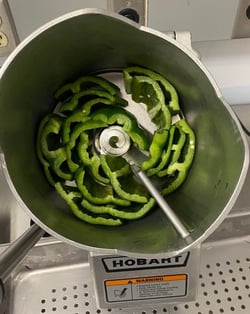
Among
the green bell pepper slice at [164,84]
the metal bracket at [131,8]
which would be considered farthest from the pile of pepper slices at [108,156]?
the metal bracket at [131,8]

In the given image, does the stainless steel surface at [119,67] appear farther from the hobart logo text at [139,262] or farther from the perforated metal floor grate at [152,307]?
the perforated metal floor grate at [152,307]

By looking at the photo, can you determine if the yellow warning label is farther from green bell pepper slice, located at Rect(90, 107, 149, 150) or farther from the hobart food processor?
green bell pepper slice, located at Rect(90, 107, 149, 150)

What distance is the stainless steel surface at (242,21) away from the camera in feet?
1.96

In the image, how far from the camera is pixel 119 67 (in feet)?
1.64

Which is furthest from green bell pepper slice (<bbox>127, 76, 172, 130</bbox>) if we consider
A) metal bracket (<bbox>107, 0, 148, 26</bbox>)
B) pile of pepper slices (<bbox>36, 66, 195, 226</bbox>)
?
metal bracket (<bbox>107, 0, 148, 26</bbox>)

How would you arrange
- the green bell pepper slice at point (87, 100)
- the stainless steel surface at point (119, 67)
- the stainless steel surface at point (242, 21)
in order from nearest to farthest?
the stainless steel surface at point (119, 67) → the green bell pepper slice at point (87, 100) → the stainless steel surface at point (242, 21)

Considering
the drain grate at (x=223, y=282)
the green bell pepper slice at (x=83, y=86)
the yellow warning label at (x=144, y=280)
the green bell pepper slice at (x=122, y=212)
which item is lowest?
the drain grate at (x=223, y=282)

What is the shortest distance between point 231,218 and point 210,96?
237 mm

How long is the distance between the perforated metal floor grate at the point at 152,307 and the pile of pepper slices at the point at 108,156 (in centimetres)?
17

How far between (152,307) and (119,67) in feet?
0.84

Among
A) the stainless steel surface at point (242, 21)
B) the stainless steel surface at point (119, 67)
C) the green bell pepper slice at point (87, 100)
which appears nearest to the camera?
the stainless steel surface at point (119, 67)

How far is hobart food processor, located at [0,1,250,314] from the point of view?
38cm

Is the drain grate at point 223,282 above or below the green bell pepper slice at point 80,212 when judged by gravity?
below

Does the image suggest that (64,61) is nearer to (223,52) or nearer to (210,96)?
(210,96)
